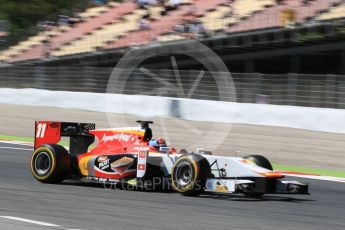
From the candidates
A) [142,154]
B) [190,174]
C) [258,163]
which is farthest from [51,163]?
[258,163]

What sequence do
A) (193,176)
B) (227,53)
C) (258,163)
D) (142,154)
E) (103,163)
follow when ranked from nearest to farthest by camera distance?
1. (193,176)
2. (142,154)
3. (258,163)
4. (103,163)
5. (227,53)

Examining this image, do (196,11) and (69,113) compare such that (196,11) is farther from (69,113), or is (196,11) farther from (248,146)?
(248,146)

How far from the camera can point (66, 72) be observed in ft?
69.0

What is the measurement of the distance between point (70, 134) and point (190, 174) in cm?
226

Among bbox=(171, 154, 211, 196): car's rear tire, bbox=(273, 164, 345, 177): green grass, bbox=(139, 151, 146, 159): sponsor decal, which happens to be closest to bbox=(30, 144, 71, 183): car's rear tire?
bbox=(139, 151, 146, 159): sponsor decal

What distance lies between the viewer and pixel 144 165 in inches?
362

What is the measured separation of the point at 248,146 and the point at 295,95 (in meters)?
1.63

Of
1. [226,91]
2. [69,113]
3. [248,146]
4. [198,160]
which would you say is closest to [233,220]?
[198,160]

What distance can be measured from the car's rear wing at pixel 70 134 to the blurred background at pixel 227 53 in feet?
17.0

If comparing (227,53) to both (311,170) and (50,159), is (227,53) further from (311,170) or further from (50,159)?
(50,159)

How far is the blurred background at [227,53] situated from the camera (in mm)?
14891

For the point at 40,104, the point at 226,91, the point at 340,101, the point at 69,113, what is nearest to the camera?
the point at 340,101

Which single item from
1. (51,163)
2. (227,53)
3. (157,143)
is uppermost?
(227,53)

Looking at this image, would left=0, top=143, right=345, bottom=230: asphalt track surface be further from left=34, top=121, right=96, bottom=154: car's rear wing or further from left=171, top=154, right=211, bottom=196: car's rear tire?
left=34, top=121, right=96, bottom=154: car's rear wing
